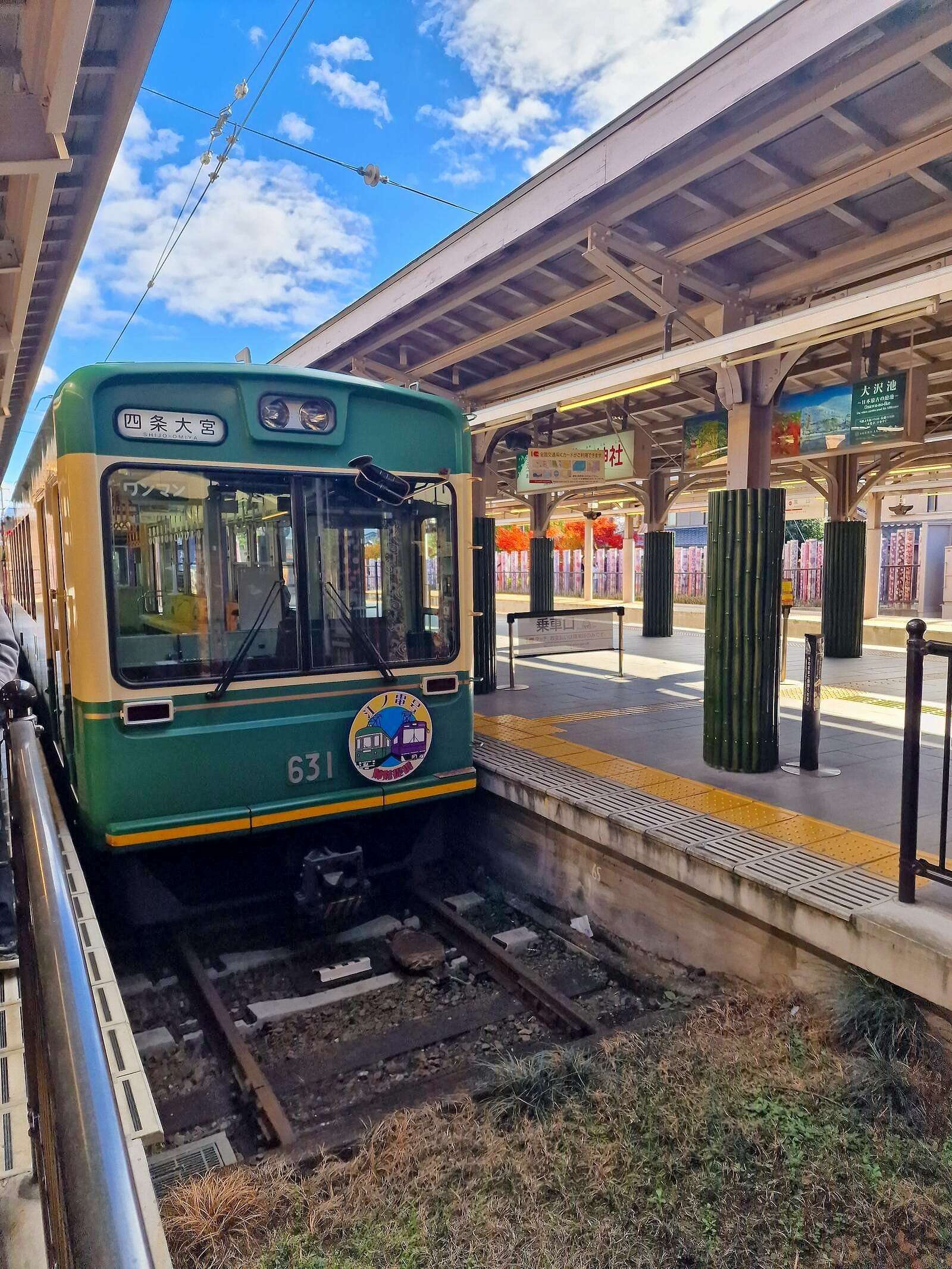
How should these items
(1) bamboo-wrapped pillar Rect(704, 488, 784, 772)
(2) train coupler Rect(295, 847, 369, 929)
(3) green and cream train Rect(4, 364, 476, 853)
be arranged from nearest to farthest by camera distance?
(3) green and cream train Rect(4, 364, 476, 853)
(2) train coupler Rect(295, 847, 369, 929)
(1) bamboo-wrapped pillar Rect(704, 488, 784, 772)

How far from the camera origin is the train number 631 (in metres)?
4.51

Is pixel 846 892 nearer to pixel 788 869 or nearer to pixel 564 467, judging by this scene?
pixel 788 869

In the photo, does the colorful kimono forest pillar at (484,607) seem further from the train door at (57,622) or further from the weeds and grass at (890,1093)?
the weeds and grass at (890,1093)

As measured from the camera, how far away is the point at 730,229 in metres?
5.05

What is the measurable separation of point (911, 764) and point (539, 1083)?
1948 millimetres

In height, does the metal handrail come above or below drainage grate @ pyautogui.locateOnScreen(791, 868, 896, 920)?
above

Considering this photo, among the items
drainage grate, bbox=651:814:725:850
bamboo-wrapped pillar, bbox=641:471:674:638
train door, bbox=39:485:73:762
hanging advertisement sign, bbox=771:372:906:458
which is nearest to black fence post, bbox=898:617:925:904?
drainage grate, bbox=651:814:725:850

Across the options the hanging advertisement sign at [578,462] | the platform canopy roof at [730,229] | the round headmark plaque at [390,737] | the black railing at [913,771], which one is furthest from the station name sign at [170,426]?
the hanging advertisement sign at [578,462]

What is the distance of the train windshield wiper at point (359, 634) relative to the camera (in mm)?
4555

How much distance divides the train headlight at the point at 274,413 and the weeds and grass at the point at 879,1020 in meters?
3.67

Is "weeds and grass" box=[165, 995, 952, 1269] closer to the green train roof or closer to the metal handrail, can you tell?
the metal handrail

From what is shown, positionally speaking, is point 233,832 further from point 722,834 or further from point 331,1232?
→ point 722,834

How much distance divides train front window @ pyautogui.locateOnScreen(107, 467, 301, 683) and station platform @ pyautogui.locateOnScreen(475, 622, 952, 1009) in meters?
2.12

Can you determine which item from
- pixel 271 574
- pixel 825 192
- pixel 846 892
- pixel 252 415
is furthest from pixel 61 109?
pixel 846 892
